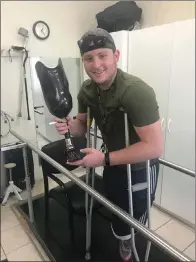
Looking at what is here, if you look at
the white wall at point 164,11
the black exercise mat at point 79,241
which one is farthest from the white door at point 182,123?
the black exercise mat at point 79,241

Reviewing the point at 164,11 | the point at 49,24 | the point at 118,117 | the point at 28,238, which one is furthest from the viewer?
the point at 49,24

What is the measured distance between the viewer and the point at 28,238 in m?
1.88

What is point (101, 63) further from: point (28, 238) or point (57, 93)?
point (28, 238)

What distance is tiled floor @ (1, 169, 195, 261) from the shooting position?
171 centimetres

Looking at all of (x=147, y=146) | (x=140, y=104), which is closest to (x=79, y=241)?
(x=147, y=146)

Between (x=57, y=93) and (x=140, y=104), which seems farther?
(x=57, y=93)

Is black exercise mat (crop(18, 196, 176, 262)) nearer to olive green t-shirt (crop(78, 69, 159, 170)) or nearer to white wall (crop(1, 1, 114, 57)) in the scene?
olive green t-shirt (crop(78, 69, 159, 170))

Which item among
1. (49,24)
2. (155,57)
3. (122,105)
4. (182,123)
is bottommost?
(182,123)

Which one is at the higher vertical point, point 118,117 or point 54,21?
point 54,21

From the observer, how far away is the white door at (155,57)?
6.06 ft

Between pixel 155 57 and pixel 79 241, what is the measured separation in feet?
5.51

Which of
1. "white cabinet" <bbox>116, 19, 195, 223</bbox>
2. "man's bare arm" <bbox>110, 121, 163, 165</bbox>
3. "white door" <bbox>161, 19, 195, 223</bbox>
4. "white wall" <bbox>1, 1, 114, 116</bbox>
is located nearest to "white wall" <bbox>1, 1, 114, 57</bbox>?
"white wall" <bbox>1, 1, 114, 116</bbox>

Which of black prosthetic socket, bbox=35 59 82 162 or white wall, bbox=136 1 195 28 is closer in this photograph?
black prosthetic socket, bbox=35 59 82 162

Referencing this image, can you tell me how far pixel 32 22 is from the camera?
7.64 feet
